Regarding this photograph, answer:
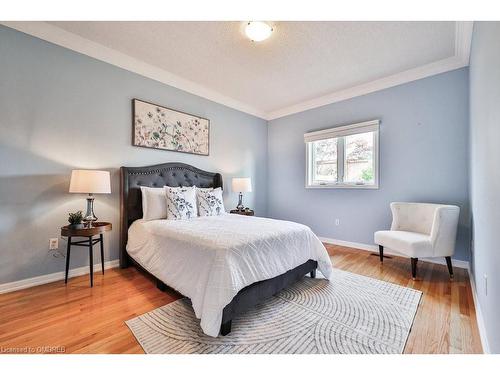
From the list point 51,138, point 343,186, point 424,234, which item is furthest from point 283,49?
point 424,234

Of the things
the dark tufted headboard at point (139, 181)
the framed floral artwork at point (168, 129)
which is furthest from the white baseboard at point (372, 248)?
the framed floral artwork at point (168, 129)

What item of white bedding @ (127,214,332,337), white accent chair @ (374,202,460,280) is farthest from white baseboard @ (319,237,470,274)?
white bedding @ (127,214,332,337)

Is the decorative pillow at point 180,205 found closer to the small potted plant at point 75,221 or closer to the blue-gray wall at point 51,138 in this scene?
the blue-gray wall at point 51,138

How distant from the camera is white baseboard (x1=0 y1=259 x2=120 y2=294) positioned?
2.10 meters

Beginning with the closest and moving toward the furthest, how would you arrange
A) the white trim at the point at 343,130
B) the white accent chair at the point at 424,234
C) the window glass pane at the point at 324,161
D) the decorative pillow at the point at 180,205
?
1. the white accent chair at the point at 424,234
2. the decorative pillow at the point at 180,205
3. the white trim at the point at 343,130
4. the window glass pane at the point at 324,161

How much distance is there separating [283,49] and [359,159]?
7.04 feet

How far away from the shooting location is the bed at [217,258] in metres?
1.50

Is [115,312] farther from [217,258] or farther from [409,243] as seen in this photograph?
[409,243]

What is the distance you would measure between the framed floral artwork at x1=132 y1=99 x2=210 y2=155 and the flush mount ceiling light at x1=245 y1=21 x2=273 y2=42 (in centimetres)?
163

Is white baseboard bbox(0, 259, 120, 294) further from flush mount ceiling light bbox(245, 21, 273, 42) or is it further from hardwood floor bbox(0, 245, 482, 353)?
flush mount ceiling light bbox(245, 21, 273, 42)

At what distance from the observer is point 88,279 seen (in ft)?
7.95
